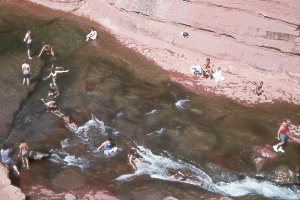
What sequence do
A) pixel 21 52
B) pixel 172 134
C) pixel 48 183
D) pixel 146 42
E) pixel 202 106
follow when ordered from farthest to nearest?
pixel 146 42
pixel 21 52
pixel 202 106
pixel 172 134
pixel 48 183

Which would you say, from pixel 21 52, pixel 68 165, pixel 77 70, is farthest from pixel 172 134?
pixel 21 52

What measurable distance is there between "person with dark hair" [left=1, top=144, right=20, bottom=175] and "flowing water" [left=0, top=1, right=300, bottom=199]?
0.63m

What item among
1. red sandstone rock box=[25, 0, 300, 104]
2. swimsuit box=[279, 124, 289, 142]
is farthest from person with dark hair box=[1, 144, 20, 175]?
swimsuit box=[279, 124, 289, 142]

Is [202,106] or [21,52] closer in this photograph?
[202,106]

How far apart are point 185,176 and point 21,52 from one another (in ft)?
42.1

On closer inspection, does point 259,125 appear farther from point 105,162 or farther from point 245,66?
point 105,162

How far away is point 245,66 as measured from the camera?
2606cm

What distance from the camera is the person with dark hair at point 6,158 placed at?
60.0 feet

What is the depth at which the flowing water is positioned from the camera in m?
19.6

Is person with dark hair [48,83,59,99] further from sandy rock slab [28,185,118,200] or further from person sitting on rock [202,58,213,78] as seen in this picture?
person sitting on rock [202,58,213,78]

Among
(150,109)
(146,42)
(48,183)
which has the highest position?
(146,42)

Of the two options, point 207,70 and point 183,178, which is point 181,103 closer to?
point 207,70

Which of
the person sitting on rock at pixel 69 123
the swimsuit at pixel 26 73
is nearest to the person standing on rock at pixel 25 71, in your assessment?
the swimsuit at pixel 26 73

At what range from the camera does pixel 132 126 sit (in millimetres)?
22234
